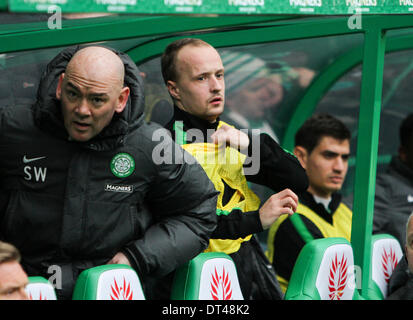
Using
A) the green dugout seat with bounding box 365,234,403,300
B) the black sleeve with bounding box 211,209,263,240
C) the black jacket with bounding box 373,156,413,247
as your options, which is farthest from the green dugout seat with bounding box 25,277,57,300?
the black jacket with bounding box 373,156,413,247

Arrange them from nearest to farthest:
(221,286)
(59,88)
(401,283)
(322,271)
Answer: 1. (59,88)
2. (221,286)
3. (322,271)
4. (401,283)

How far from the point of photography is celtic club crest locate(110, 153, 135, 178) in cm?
309

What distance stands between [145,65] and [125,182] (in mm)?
1972

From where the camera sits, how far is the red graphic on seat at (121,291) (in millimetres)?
2955

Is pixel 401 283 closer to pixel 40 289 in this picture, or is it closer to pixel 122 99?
pixel 122 99

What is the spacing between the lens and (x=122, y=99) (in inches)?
122

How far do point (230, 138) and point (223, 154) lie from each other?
22 cm

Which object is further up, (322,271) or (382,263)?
(382,263)

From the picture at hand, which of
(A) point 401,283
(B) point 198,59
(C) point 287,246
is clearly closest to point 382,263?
(A) point 401,283

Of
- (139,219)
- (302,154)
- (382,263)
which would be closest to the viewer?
(139,219)

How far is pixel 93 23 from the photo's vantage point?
3.81 meters

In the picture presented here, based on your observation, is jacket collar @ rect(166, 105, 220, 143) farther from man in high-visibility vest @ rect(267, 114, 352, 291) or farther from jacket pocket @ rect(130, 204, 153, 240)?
man in high-visibility vest @ rect(267, 114, 352, 291)

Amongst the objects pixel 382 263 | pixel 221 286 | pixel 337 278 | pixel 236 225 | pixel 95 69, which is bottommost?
pixel 221 286

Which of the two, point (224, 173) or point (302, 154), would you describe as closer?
point (224, 173)
